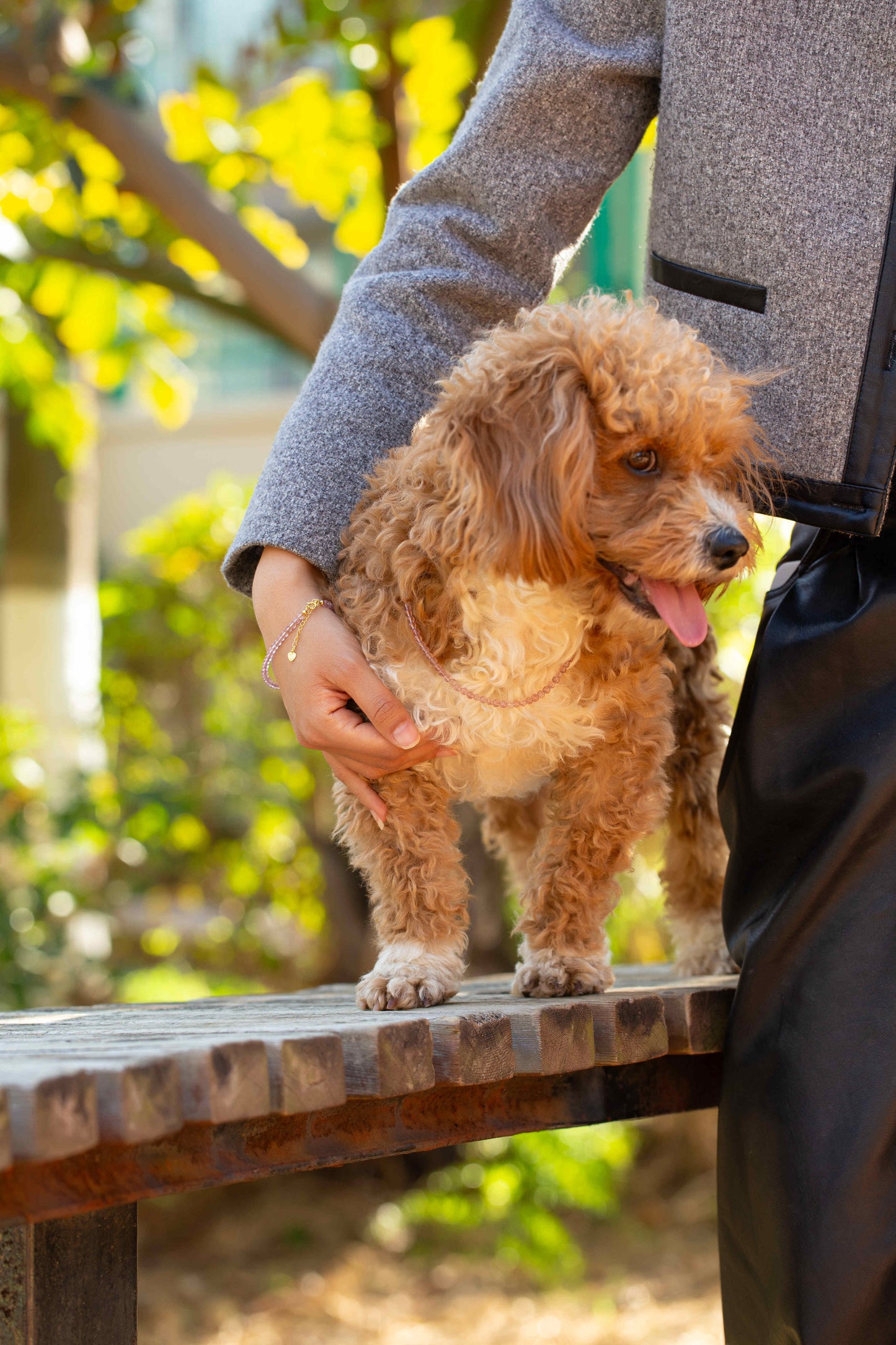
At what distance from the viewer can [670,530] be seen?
1.87 meters

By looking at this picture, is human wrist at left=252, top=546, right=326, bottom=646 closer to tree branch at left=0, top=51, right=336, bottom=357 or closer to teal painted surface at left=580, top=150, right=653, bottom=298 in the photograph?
tree branch at left=0, top=51, right=336, bottom=357

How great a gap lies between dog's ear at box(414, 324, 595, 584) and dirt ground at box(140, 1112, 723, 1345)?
320 cm

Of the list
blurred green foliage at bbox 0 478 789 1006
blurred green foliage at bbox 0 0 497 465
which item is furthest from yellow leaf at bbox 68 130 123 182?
blurred green foliage at bbox 0 478 789 1006

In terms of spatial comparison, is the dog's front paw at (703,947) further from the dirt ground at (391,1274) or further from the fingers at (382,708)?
the dirt ground at (391,1274)

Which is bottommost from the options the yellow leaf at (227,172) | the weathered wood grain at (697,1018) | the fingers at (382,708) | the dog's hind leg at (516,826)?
the weathered wood grain at (697,1018)

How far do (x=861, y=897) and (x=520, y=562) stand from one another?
65 cm

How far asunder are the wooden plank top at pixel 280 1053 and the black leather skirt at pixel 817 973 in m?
0.21

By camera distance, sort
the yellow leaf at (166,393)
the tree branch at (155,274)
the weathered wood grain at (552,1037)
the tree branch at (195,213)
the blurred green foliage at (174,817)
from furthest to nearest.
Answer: the yellow leaf at (166,393), the blurred green foliage at (174,817), the tree branch at (155,274), the tree branch at (195,213), the weathered wood grain at (552,1037)

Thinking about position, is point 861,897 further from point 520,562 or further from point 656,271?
point 656,271

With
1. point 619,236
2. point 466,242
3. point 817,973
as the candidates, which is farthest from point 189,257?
point 817,973

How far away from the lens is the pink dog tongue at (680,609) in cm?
191

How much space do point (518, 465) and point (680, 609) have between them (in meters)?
0.32

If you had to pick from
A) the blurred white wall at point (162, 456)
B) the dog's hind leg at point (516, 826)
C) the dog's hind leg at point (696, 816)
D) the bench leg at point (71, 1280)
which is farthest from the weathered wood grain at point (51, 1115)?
the blurred white wall at point (162, 456)

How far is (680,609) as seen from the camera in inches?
75.6
